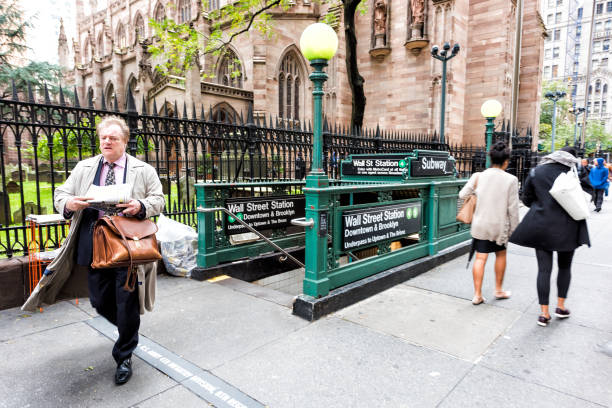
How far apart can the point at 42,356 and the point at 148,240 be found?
5.24ft

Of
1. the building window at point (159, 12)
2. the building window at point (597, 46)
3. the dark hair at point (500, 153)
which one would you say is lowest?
the dark hair at point (500, 153)

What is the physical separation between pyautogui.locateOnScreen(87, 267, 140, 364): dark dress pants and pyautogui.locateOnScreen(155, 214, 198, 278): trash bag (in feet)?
8.51

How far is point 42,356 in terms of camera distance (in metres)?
3.19

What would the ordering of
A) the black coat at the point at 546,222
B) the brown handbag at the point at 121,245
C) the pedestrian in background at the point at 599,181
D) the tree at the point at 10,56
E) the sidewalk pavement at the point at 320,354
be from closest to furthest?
the brown handbag at the point at 121,245, the sidewalk pavement at the point at 320,354, the black coat at the point at 546,222, the pedestrian in background at the point at 599,181, the tree at the point at 10,56

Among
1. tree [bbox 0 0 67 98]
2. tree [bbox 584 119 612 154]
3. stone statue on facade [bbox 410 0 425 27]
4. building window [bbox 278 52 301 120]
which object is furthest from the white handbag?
tree [bbox 584 119 612 154]

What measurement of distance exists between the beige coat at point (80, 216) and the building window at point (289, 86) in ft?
76.0

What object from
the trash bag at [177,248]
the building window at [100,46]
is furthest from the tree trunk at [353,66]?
the building window at [100,46]

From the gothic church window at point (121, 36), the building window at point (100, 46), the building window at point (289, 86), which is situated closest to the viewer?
the building window at point (289, 86)

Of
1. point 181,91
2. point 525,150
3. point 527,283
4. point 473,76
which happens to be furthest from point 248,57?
point 527,283

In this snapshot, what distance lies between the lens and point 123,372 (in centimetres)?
279

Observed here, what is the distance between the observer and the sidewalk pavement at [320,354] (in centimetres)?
263

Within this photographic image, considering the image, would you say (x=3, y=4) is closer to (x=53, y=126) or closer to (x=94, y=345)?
(x=53, y=126)

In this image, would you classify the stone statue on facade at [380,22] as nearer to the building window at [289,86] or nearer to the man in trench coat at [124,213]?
the building window at [289,86]

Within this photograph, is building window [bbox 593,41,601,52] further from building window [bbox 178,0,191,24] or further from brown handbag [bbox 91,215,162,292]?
brown handbag [bbox 91,215,162,292]
